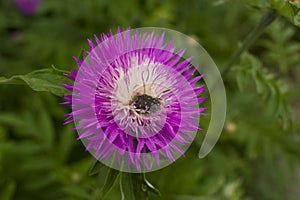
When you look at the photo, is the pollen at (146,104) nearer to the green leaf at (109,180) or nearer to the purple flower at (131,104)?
the purple flower at (131,104)

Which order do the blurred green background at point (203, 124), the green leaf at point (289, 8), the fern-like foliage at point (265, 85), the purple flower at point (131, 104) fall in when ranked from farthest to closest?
the blurred green background at point (203, 124), the fern-like foliage at point (265, 85), the green leaf at point (289, 8), the purple flower at point (131, 104)

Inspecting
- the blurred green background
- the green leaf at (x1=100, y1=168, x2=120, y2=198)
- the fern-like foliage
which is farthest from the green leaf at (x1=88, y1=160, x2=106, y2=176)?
the fern-like foliage

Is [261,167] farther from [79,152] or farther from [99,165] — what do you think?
[99,165]

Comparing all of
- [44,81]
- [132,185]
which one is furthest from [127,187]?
[44,81]

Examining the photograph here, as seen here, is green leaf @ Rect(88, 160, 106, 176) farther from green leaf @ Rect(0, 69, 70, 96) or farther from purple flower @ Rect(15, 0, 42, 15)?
purple flower @ Rect(15, 0, 42, 15)

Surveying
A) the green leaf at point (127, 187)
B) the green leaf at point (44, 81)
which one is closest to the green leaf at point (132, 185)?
the green leaf at point (127, 187)

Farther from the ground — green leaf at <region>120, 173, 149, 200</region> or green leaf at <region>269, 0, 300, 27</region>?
green leaf at <region>269, 0, 300, 27</region>

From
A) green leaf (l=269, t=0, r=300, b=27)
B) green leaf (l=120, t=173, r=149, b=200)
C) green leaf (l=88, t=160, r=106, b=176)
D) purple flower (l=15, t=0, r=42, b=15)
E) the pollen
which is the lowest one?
Answer: green leaf (l=120, t=173, r=149, b=200)
